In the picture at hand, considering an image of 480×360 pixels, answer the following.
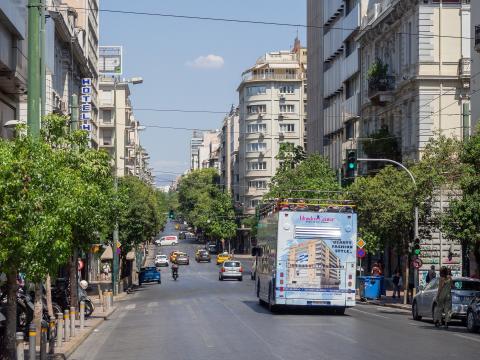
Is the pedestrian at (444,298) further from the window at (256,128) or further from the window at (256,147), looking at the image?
the window at (256,128)

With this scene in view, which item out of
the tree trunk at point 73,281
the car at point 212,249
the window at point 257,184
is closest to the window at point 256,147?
the window at point 257,184

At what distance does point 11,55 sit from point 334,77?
60499mm

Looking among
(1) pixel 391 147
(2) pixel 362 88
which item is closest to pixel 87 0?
(2) pixel 362 88

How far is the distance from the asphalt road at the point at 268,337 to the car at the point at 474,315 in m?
0.38

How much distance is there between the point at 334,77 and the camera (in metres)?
93.4

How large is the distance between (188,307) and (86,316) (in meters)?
6.47

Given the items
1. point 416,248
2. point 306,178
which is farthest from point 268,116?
point 416,248

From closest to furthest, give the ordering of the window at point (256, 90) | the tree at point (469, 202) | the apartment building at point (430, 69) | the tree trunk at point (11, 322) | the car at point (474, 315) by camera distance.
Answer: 1. the tree trunk at point (11, 322)
2. the car at point (474, 315)
3. the tree at point (469, 202)
4. the apartment building at point (430, 69)
5. the window at point (256, 90)

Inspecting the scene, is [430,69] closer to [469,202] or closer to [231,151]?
[469,202]

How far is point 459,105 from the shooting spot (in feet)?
206

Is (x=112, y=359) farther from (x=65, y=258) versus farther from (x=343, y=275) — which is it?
(x=343, y=275)

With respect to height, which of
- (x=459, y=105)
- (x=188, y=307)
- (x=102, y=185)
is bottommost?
(x=188, y=307)

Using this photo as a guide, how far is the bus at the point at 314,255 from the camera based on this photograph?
3534 centimetres

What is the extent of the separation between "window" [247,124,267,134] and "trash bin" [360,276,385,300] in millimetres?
102681
